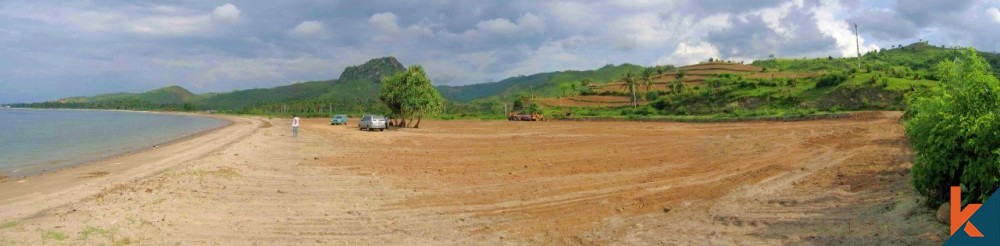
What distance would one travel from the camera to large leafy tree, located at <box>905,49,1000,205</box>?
21.2 feet

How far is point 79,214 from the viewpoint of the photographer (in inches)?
393

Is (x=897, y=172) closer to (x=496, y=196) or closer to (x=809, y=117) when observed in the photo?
(x=496, y=196)

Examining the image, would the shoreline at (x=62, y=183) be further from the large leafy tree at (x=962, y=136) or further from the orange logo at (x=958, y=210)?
the large leafy tree at (x=962, y=136)

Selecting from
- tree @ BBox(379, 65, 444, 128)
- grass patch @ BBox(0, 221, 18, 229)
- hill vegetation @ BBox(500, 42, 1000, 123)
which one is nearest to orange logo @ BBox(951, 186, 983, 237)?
grass patch @ BBox(0, 221, 18, 229)

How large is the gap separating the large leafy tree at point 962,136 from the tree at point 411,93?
130 feet

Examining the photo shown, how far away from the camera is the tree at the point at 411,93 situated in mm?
45688

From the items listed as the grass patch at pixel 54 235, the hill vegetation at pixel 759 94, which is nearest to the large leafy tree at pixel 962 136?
the grass patch at pixel 54 235

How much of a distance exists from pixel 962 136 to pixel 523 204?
22.4ft

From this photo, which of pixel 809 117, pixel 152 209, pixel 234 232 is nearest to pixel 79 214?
pixel 152 209

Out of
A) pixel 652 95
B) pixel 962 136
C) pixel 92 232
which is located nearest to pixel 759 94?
pixel 652 95

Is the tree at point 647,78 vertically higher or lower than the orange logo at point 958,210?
higher

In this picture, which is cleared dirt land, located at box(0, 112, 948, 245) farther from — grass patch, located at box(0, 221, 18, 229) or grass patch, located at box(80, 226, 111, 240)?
grass patch, located at box(0, 221, 18, 229)

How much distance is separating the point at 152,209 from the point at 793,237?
1056cm

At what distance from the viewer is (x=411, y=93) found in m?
45.5
